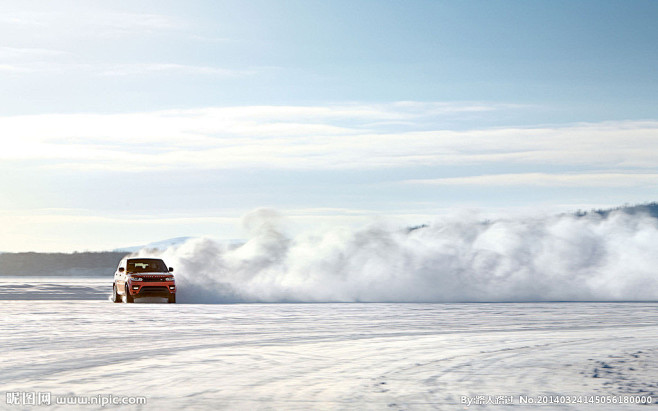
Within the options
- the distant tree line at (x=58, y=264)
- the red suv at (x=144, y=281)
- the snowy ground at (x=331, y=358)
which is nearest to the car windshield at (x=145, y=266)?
the red suv at (x=144, y=281)

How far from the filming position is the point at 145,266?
34438mm

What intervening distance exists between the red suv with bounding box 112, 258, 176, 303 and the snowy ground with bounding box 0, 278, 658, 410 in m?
7.13

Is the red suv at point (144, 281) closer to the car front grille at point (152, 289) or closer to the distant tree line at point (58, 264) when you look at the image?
the car front grille at point (152, 289)

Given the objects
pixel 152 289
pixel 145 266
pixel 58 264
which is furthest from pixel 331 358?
pixel 58 264

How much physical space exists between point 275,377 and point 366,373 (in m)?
1.34

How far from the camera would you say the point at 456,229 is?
42875 millimetres

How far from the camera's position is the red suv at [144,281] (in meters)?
33.0

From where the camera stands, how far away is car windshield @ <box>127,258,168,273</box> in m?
34.0

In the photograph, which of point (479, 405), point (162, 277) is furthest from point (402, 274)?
point (479, 405)

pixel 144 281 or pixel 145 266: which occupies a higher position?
pixel 145 266

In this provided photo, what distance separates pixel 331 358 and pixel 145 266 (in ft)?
69.4

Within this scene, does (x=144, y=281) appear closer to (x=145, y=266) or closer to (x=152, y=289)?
(x=152, y=289)

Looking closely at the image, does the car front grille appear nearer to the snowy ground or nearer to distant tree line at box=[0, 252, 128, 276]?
the snowy ground

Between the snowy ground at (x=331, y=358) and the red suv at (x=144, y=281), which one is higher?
the red suv at (x=144, y=281)
